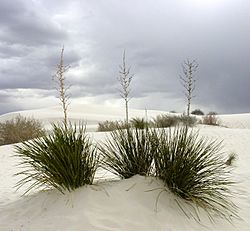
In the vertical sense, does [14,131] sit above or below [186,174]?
above

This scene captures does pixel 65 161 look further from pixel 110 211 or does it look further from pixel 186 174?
pixel 186 174

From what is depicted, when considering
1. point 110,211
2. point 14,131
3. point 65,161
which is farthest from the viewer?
point 14,131

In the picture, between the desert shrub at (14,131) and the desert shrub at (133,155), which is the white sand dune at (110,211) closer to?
the desert shrub at (133,155)

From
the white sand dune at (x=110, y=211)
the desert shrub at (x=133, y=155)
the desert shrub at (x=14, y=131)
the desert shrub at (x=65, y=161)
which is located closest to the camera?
the white sand dune at (x=110, y=211)

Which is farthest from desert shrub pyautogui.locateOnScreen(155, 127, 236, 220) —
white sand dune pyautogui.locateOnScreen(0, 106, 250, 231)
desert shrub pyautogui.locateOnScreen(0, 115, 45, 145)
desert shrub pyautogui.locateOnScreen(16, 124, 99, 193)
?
desert shrub pyautogui.locateOnScreen(0, 115, 45, 145)

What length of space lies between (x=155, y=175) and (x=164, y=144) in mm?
521

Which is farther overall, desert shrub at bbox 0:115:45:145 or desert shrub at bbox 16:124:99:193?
desert shrub at bbox 0:115:45:145

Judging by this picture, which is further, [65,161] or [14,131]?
[14,131]

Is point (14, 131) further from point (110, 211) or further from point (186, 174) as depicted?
point (110, 211)

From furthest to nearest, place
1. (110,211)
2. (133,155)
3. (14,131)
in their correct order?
(14,131), (133,155), (110,211)

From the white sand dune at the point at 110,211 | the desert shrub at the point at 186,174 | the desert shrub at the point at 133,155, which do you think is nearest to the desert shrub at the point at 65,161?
the white sand dune at the point at 110,211

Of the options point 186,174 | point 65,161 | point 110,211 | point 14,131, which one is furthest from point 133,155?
point 14,131

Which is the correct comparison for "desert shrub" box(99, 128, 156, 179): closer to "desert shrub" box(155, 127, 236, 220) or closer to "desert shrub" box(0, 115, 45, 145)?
"desert shrub" box(155, 127, 236, 220)

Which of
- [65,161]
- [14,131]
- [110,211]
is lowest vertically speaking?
[110,211]
